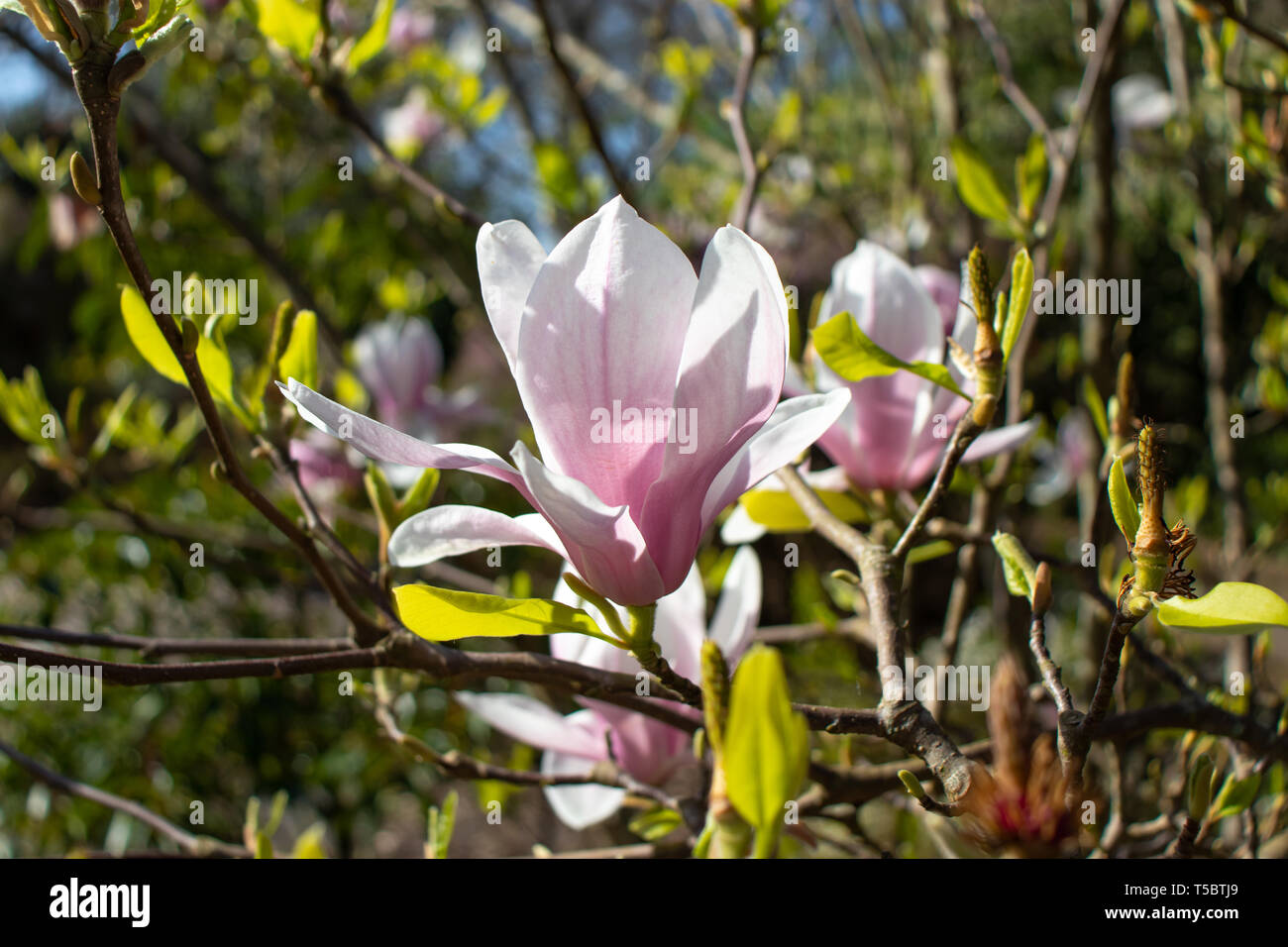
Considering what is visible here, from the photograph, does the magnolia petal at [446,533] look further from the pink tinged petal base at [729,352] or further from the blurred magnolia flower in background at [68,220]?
the blurred magnolia flower in background at [68,220]

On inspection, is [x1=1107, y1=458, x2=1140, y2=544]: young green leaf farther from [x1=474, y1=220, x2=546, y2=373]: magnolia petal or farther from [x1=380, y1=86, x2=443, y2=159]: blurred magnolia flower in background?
[x1=380, y1=86, x2=443, y2=159]: blurred magnolia flower in background

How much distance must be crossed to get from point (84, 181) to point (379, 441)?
0.20m

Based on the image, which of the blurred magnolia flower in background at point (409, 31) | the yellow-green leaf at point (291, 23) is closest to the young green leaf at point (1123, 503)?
the yellow-green leaf at point (291, 23)

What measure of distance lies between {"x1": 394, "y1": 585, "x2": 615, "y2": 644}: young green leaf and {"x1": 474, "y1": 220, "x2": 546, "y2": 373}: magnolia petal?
135 mm

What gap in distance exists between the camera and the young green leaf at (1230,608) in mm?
408

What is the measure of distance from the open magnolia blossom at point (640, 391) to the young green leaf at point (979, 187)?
52 centimetres

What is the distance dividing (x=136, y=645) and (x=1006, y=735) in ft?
1.91

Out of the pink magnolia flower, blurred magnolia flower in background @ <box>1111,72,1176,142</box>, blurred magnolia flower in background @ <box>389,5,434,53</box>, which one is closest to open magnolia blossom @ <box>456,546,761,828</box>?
the pink magnolia flower

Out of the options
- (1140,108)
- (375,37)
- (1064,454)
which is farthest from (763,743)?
(1140,108)

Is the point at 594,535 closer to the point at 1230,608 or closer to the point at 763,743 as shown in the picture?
the point at 763,743

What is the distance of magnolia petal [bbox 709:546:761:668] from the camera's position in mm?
752

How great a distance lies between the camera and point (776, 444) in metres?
0.50
